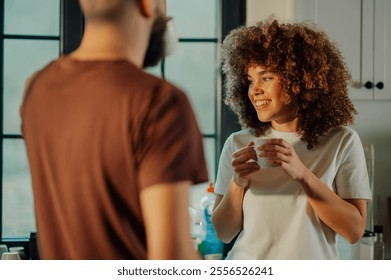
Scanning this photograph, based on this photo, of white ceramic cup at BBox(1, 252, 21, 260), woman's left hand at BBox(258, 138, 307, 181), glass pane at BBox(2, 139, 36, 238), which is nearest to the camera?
woman's left hand at BBox(258, 138, 307, 181)

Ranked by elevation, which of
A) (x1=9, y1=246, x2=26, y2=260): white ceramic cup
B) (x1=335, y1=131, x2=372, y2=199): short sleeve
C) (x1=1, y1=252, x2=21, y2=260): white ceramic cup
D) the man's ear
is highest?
the man's ear

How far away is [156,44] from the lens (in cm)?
66

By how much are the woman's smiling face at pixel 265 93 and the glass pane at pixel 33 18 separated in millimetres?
514

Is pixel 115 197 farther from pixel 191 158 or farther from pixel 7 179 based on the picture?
pixel 7 179

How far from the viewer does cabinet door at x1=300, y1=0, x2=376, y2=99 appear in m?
1.47

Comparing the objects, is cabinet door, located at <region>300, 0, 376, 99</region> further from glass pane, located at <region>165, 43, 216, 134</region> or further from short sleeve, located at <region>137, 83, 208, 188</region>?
short sleeve, located at <region>137, 83, 208, 188</region>

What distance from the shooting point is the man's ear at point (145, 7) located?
0.64 m

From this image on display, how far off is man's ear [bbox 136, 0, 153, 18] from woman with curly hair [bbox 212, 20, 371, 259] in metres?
0.35

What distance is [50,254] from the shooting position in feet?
2.29

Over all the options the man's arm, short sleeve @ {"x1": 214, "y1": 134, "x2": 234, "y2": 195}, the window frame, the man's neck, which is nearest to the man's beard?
the man's neck

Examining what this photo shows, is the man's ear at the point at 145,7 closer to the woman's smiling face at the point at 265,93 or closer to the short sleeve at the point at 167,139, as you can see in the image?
the short sleeve at the point at 167,139

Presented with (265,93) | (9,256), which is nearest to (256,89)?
(265,93)

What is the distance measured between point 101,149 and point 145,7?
135 mm
